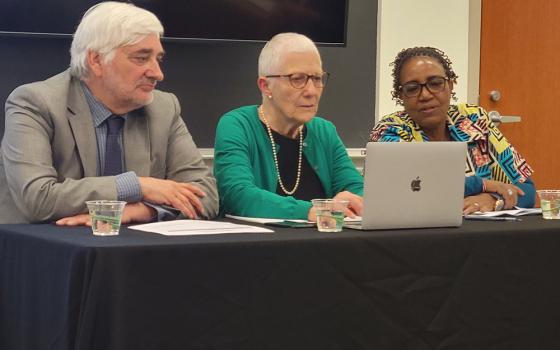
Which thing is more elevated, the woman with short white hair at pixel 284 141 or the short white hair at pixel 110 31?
the short white hair at pixel 110 31

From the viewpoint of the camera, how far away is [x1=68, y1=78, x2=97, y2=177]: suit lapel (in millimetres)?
2572

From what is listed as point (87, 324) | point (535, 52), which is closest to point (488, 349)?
point (87, 324)

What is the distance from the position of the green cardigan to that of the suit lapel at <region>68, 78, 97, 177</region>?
443mm

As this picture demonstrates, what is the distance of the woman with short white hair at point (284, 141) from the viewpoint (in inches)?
114

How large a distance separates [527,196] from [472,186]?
0.93 ft

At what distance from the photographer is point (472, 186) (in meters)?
3.04

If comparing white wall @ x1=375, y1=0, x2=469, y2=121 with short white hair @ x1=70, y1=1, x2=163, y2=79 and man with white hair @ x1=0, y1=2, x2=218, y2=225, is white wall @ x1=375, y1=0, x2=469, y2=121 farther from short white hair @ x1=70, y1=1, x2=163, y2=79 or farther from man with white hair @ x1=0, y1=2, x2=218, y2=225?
short white hair @ x1=70, y1=1, x2=163, y2=79

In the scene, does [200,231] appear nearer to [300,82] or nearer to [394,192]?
[394,192]

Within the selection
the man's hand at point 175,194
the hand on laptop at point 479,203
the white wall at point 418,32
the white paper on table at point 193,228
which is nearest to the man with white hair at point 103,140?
the man's hand at point 175,194

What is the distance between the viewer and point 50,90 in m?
2.60

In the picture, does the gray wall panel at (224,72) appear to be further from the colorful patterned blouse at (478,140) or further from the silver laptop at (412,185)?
the silver laptop at (412,185)

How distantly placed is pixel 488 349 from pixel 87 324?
1.01 meters

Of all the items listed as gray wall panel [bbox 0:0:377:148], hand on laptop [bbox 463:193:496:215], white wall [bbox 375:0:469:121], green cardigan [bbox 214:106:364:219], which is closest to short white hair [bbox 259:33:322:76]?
green cardigan [bbox 214:106:364:219]

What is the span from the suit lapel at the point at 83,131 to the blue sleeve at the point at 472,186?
4.06 ft
